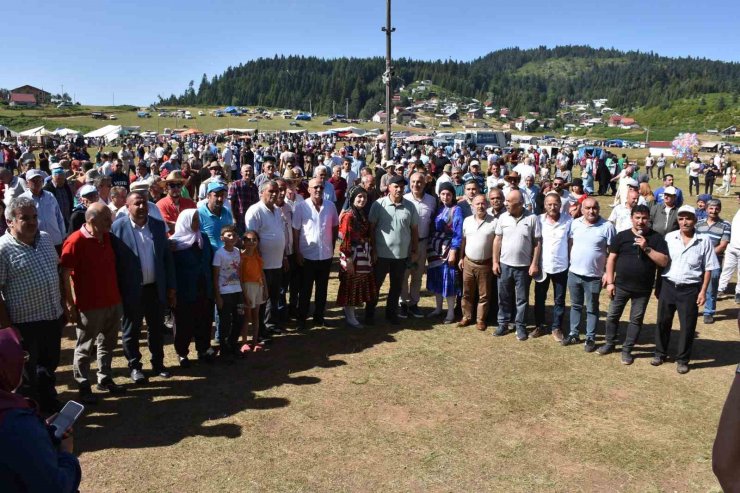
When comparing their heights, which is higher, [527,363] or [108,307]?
[108,307]

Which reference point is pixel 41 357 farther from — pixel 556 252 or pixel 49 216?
pixel 556 252

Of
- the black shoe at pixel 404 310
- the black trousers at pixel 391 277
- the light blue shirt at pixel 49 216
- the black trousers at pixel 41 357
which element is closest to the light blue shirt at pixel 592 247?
the black trousers at pixel 391 277

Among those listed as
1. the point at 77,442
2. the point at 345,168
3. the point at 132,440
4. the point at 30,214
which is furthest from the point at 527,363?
the point at 345,168

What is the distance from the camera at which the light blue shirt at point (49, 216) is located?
640 cm

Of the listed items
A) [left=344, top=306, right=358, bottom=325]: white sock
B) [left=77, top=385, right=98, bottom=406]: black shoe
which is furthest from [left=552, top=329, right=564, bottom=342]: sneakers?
[left=77, top=385, right=98, bottom=406]: black shoe

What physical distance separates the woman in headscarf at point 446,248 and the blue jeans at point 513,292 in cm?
66

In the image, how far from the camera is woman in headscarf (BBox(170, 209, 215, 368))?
16.9 ft

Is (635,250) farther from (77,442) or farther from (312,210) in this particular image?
(77,442)

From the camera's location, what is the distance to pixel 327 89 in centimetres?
16050

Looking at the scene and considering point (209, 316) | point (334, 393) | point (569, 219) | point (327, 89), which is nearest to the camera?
point (334, 393)

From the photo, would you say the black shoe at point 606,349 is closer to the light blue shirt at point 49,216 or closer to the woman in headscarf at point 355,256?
the woman in headscarf at point 355,256

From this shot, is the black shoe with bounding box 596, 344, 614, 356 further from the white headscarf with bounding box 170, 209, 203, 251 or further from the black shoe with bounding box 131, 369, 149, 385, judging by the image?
the black shoe with bounding box 131, 369, 149, 385

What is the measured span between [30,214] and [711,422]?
5.71m

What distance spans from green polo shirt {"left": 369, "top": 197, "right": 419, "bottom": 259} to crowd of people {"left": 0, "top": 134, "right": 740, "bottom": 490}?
16mm
